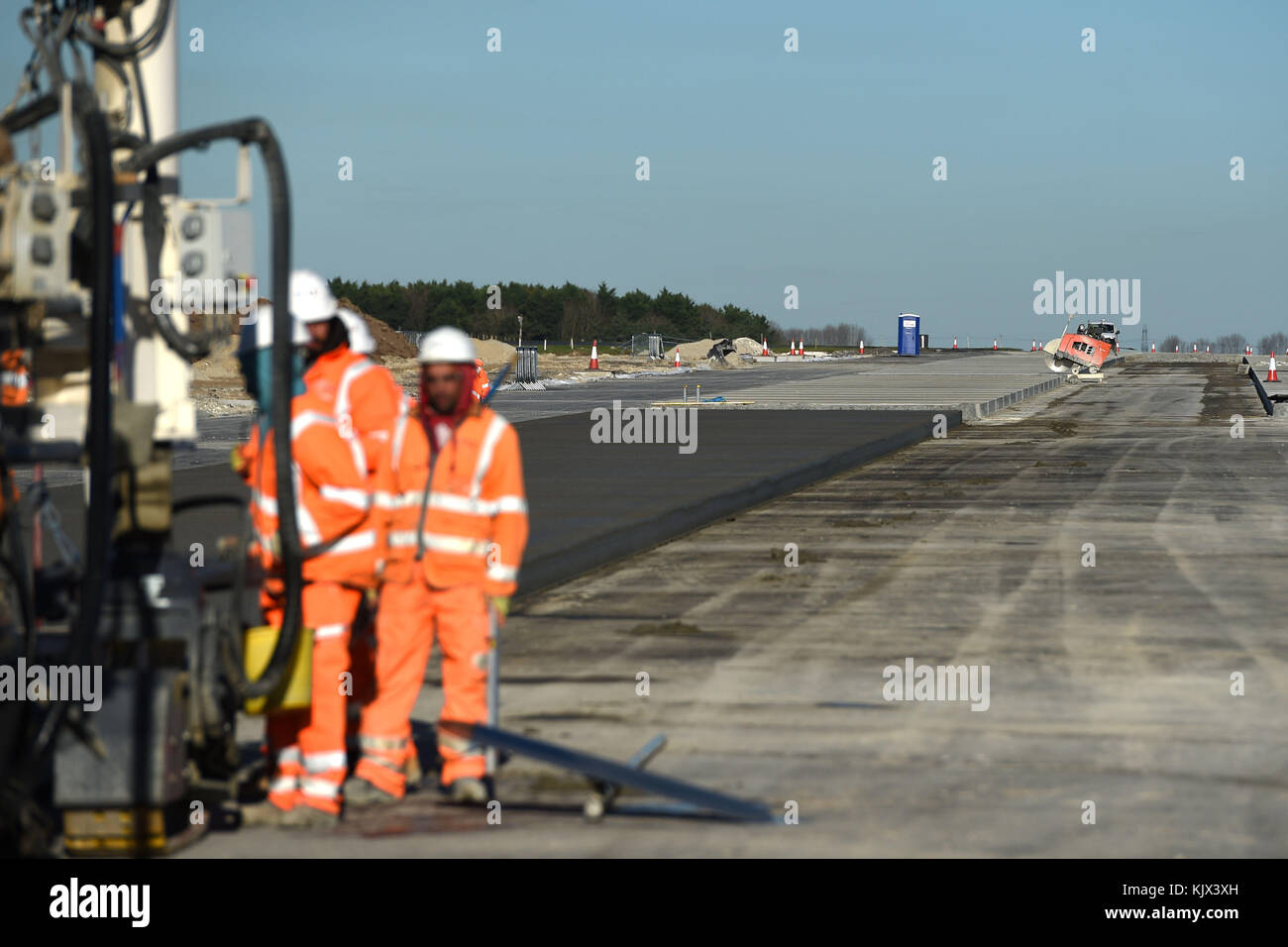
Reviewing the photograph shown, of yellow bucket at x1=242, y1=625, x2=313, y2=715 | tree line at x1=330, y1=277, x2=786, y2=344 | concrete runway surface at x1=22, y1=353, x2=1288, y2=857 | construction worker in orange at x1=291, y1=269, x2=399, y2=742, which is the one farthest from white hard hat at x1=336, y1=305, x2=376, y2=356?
tree line at x1=330, y1=277, x2=786, y2=344

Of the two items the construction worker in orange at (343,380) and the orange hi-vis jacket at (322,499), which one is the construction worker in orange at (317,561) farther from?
the construction worker in orange at (343,380)

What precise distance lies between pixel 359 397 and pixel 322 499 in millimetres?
536

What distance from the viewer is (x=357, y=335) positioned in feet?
26.2

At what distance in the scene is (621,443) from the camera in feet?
86.9

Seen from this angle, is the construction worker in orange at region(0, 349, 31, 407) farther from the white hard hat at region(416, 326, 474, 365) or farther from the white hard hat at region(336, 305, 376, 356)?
the white hard hat at region(416, 326, 474, 365)

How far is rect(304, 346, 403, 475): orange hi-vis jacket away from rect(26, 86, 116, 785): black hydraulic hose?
1.36 meters

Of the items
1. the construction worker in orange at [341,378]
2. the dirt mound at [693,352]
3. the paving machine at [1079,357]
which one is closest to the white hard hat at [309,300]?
the construction worker in orange at [341,378]

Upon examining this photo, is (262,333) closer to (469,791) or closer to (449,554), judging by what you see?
(449,554)

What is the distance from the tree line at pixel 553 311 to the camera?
125 m

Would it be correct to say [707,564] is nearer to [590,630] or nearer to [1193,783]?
[590,630]

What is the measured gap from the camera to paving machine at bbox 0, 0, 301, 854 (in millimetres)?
6133

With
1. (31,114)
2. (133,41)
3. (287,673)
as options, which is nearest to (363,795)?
(287,673)
